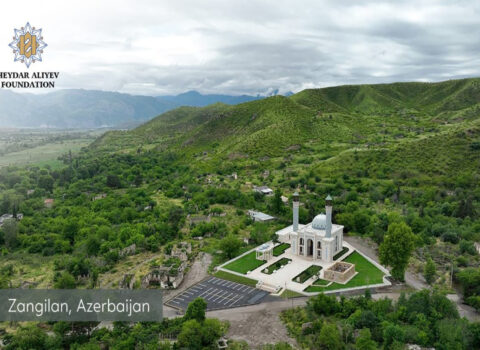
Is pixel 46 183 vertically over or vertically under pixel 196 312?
over

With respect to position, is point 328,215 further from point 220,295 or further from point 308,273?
point 220,295

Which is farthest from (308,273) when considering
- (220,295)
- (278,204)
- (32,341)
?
(32,341)

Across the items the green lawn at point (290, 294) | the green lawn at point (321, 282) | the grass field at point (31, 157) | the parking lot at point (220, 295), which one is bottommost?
the parking lot at point (220, 295)

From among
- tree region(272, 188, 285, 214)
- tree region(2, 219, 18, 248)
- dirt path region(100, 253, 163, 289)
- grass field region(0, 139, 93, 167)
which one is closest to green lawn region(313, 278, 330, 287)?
dirt path region(100, 253, 163, 289)

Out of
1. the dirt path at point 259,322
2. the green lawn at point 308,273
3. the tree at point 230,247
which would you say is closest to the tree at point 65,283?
the dirt path at point 259,322

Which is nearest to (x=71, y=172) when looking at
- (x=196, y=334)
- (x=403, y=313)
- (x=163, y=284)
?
(x=163, y=284)

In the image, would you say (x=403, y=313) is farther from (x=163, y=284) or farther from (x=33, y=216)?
(x=33, y=216)

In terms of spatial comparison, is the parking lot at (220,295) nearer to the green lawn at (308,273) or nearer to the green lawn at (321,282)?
the green lawn at (308,273)
